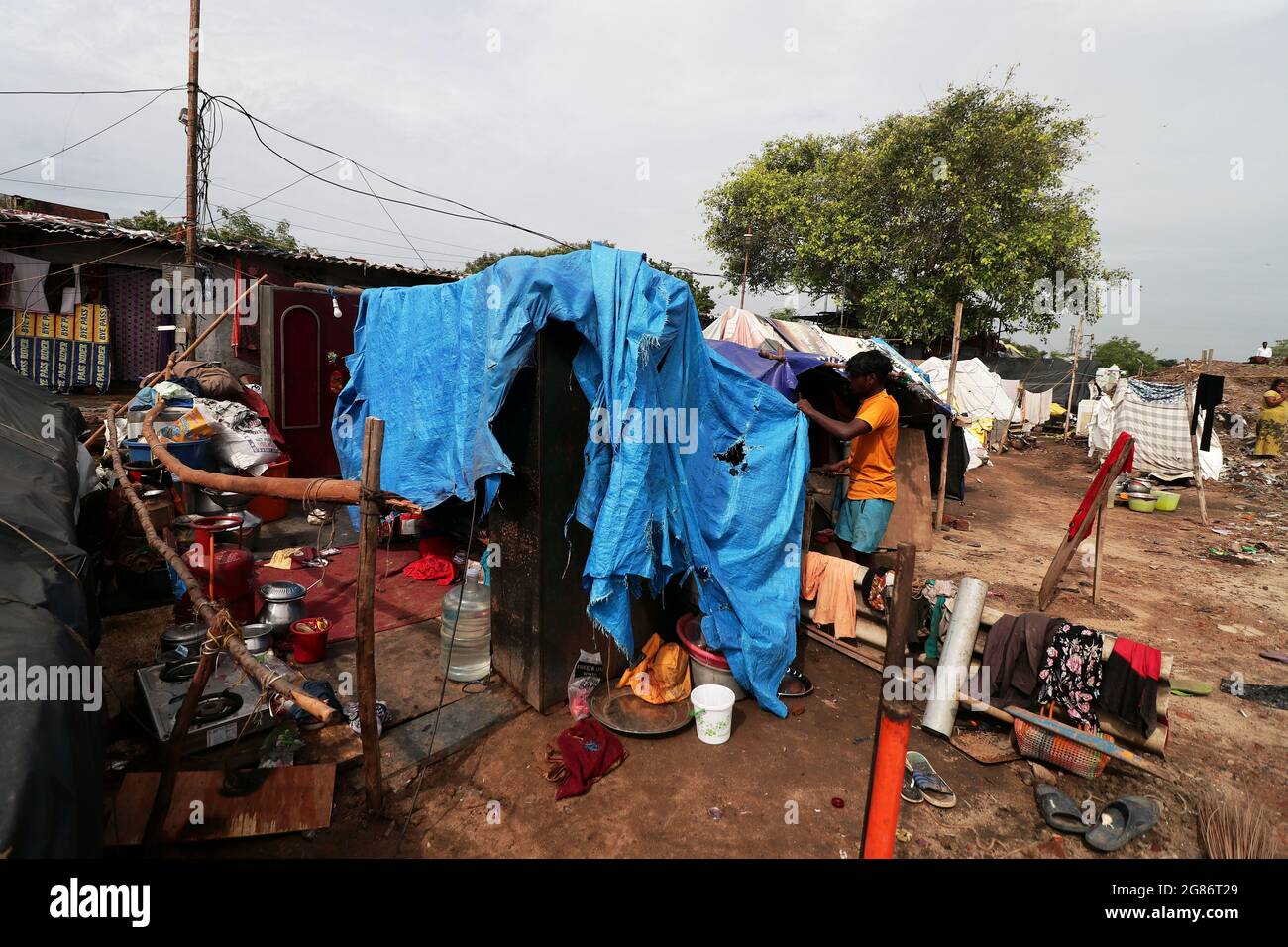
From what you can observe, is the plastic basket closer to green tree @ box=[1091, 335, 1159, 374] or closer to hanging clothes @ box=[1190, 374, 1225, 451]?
hanging clothes @ box=[1190, 374, 1225, 451]

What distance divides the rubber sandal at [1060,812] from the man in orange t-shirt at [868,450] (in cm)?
233

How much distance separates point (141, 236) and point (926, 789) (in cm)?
1398

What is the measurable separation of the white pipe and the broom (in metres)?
1.31

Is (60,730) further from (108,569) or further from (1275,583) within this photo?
(1275,583)

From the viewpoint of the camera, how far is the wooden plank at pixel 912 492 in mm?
7199

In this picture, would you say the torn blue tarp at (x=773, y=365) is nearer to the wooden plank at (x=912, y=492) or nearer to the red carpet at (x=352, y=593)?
the wooden plank at (x=912, y=492)

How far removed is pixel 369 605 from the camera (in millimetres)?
2920

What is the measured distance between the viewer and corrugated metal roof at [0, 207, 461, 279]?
924cm

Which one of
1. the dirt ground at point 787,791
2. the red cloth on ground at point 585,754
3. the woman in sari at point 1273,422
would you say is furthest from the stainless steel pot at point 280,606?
the woman in sari at point 1273,422

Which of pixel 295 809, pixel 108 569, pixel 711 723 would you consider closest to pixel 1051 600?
pixel 711 723

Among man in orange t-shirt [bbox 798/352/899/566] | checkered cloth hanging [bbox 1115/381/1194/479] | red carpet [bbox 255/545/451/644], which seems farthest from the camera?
checkered cloth hanging [bbox 1115/381/1194/479]

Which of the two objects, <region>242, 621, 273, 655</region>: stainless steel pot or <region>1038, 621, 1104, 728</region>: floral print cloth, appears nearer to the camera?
<region>1038, 621, 1104, 728</region>: floral print cloth

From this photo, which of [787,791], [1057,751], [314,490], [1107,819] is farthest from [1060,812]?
[314,490]
